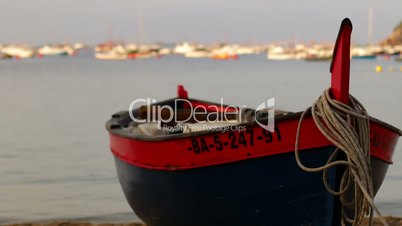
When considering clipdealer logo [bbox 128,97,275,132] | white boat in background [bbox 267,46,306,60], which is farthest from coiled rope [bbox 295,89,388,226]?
white boat in background [bbox 267,46,306,60]

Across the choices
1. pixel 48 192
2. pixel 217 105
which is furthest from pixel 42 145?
pixel 217 105

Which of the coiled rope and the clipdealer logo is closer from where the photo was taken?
the coiled rope

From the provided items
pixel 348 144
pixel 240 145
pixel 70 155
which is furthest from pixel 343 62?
pixel 70 155

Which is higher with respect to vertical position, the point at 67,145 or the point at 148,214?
the point at 148,214

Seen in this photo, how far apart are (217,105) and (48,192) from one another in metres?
5.24

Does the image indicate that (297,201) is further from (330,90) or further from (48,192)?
(48,192)

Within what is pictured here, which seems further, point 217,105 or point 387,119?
point 387,119

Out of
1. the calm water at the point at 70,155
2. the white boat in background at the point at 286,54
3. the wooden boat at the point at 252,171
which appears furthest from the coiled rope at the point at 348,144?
the white boat in background at the point at 286,54

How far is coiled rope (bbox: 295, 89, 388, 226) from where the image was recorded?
741 centimetres

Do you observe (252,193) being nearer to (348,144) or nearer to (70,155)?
(348,144)

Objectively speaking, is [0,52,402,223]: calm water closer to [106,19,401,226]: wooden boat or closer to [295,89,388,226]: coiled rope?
[106,19,401,226]: wooden boat

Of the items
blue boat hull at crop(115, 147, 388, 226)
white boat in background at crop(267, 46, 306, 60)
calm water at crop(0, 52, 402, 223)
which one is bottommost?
white boat in background at crop(267, 46, 306, 60)

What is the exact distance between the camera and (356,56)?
480 feet

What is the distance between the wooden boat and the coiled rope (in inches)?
3.5
